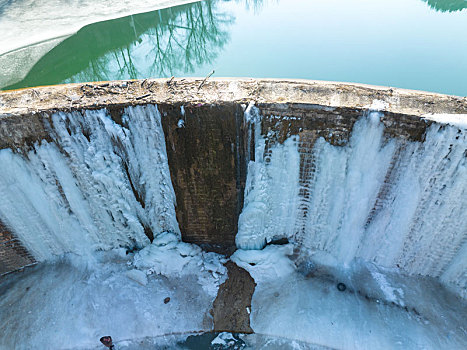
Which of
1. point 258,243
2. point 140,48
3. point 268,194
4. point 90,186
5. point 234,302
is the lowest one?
point 234,302

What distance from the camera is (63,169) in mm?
3840

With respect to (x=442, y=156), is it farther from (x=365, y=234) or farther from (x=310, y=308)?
(x=310, y=308)

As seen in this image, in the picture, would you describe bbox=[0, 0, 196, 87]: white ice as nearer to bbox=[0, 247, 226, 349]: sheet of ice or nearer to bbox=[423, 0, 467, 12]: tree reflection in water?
bbox=[0, 247, 226, 349]: sheet of ice

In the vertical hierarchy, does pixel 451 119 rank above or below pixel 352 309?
above

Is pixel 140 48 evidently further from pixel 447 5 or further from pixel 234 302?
pixel 447 5

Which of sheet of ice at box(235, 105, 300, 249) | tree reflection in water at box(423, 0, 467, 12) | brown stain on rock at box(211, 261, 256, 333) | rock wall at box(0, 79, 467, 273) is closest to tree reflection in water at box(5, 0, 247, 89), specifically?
rock wall at box(0, 79, 467, 273)

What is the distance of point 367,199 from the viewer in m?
3.79

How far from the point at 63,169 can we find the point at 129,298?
1.85m

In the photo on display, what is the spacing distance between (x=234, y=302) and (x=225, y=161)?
71.9 inches

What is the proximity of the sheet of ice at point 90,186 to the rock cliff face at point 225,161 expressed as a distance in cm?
1

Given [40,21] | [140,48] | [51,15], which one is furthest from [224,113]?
[51,15]

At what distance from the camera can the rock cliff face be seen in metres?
3.40

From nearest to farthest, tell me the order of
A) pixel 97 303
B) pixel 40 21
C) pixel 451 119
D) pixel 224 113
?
pixel 451 119, pixel 224 113, pixel 97 303, pixel 40 21

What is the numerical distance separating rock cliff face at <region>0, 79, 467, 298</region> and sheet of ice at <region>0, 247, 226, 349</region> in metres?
0.40
